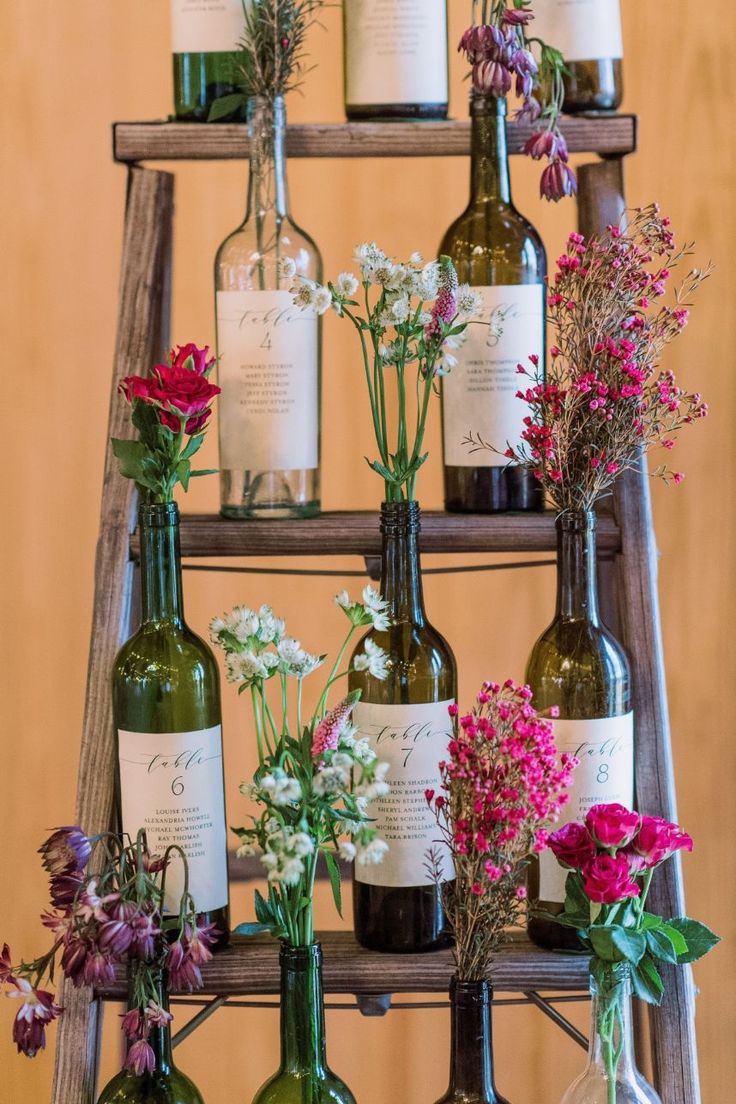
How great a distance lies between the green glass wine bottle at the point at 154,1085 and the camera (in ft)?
2.86

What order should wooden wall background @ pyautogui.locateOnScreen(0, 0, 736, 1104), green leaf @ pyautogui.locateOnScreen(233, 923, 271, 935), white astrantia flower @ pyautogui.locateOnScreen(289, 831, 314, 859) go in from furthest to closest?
wooden wall background @ pyautogui.locateOnScreen(0, 0, 736, 1104)
green leaf @ pyautogui.locateOnScreen(233, 923, 271, 935)
white astrantia flower @ pyautogui.locateOnScreen(289, 831, 314, 859)

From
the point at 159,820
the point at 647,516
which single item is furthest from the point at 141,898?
the point at 647,516

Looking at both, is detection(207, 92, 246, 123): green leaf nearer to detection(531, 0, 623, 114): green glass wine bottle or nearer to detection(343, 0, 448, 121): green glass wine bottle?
detection(343, 0, 448, 121): green glass wine bottle

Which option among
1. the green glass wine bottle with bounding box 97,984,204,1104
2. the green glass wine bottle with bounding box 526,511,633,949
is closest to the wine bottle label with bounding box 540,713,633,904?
the green glass wine bottle with bounding box 526,511,633,949

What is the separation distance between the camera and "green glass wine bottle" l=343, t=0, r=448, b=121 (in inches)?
39.9

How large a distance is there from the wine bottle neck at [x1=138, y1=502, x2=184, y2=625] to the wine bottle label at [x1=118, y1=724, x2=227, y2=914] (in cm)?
9

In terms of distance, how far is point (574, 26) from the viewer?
1.03 metres

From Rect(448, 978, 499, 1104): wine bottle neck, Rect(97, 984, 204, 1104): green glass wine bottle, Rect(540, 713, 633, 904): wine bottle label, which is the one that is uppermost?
Rect(540, 713, 633, 904): wine bottle label

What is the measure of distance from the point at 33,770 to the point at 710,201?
1.04 m

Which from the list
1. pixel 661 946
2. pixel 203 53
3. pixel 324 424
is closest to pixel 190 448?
pixel 203 53

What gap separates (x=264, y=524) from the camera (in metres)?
1.00

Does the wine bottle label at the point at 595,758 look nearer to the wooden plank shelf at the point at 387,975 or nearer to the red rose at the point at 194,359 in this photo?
the wooden plank shelf at the point at 387,975

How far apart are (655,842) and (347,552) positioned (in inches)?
13.4

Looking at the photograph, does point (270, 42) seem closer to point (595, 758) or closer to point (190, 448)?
point (190, 448)
